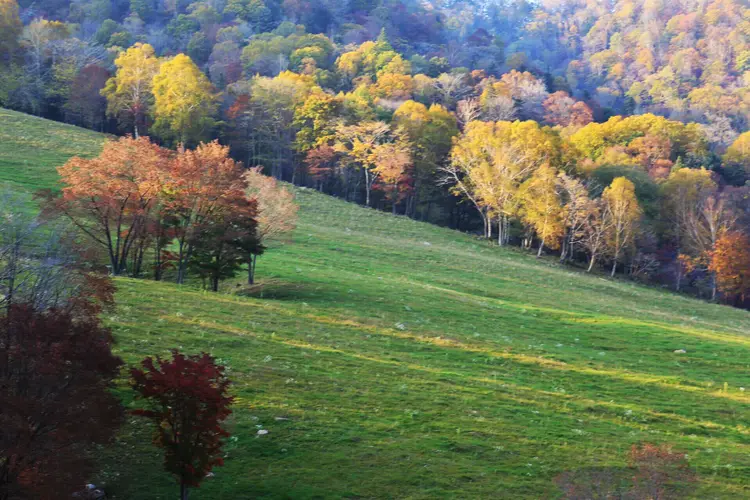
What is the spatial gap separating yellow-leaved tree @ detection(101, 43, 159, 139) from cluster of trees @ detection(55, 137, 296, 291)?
162 feet

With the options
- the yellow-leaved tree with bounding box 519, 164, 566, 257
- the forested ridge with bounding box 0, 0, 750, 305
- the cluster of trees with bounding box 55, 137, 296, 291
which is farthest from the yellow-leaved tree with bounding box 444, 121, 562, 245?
the cluster of trees with bounding box 55, 137, 296, 291

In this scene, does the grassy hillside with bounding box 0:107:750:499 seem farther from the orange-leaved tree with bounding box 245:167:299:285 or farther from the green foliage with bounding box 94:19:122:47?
the green foliage with bounding box 94:19:122:47

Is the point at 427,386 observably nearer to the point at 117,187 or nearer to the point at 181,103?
the point at 117,187

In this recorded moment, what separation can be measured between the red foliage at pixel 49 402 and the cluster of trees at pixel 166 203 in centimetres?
1958

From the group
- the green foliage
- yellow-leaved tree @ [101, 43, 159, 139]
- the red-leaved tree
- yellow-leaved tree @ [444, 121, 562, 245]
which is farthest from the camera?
the green foliage

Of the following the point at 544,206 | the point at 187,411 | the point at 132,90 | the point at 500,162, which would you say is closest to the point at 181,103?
the point at 132,90

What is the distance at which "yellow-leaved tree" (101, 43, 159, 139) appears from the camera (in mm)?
81000

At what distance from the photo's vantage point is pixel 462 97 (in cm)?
11994

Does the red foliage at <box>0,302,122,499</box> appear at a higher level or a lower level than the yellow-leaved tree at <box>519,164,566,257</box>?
lower

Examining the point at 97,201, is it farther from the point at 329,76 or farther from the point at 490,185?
the point at 329,76

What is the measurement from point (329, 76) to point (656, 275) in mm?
66671

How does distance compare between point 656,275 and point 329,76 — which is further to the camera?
point 329,76

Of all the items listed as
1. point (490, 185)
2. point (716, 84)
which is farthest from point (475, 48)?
point (490, 185)

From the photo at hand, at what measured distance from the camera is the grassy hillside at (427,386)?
1686 centimetres
